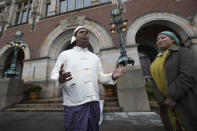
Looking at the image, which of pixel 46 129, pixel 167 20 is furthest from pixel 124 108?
pixel 167 20

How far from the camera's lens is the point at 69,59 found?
1312 mm

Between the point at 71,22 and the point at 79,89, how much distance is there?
27.2ft

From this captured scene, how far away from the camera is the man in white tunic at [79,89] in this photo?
3.68 feet

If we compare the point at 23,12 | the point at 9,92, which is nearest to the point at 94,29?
the point at 9,92

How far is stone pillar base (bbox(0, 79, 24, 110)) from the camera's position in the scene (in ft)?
18.1

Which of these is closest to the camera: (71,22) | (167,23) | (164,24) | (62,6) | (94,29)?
(167,23)

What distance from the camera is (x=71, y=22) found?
8102mm

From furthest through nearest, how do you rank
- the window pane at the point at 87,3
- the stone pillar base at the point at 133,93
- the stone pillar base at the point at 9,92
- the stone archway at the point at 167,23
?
the window pane at the point at 87,3 → the stone archway at the point at 167,23 → the stone pillar base at the point at 9,92 → the stone pillar base at the point at 133,93

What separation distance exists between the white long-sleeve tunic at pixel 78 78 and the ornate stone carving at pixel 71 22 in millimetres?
7473

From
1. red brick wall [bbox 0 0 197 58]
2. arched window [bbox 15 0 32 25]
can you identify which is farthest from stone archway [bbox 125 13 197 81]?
arched window [bbox 15 0 32 25]

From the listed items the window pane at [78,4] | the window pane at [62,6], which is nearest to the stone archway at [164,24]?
the window pane at [78,4]

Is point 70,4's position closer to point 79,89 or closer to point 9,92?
point 9,92

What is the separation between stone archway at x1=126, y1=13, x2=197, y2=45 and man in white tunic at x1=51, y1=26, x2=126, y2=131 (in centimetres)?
590

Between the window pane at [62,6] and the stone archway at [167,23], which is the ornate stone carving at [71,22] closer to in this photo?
the window pane at [62,6]
